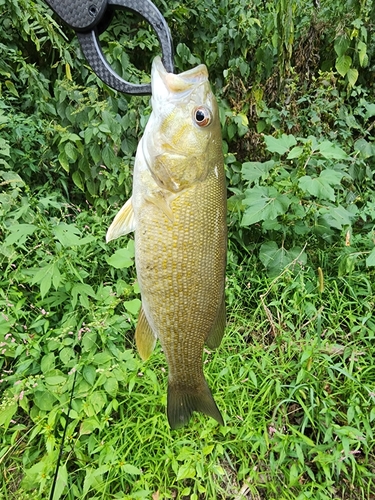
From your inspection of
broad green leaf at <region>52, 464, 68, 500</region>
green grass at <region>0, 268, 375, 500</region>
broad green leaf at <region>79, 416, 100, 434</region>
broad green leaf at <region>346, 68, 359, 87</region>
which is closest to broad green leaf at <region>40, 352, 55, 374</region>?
green grass at <region>0, 268, 375, 500</region>

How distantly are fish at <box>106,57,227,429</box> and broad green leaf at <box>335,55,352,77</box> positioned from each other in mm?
3089

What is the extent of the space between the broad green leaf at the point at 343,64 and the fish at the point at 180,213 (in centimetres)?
309

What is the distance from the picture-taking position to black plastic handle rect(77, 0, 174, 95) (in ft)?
2.99

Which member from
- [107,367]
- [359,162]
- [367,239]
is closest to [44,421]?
[107,367]

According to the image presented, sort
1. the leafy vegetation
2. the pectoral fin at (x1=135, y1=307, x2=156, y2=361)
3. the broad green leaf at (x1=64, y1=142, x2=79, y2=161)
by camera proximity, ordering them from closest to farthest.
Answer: the pectoral fin at (x1=135, y1=307, x2=156, y2=361) → the leafy vegetation → the broad green leaf at (x1=64, y1=142, x2=79, y2=161)

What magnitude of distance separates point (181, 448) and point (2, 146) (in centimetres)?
208

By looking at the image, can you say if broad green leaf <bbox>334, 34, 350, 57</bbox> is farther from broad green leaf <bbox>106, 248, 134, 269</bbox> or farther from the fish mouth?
the fish mouth

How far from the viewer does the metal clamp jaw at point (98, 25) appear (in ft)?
Result: 3.06

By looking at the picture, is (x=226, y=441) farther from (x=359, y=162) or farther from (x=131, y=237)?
(x=359, y=162)

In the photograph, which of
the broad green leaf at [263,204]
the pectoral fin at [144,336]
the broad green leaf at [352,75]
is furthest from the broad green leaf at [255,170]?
the pectoral fin at [144,336]

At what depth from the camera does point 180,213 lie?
3.58ft

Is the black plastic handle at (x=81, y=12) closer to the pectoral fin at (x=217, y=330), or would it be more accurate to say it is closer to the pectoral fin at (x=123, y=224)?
the pectoral fin at (x=123, y=224)

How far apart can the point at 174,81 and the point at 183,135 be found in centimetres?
14

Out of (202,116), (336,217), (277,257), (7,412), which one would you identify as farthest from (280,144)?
(7,412)
